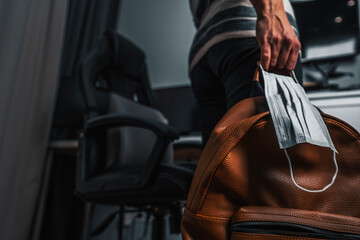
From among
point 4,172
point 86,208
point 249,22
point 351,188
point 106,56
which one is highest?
point 106,56

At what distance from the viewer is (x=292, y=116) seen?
44cm

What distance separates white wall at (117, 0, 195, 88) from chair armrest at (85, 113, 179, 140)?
1.26 metres

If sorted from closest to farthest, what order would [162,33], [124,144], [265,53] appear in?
[265,53]
[124,144]
[162,33]

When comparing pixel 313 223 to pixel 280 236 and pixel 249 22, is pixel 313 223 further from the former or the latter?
pixel 249 22

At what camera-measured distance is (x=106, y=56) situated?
4.09 feet

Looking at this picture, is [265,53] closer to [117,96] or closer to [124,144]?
[124,144]

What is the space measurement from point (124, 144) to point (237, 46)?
69 cm

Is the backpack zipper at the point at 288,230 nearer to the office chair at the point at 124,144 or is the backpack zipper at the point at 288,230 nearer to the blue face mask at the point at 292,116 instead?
the blue face mask at the point at 292,116

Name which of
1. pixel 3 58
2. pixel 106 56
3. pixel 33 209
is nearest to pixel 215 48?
pixel 106 56

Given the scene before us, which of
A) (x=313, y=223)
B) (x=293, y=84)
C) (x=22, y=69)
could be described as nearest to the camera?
(x=313, y=223)

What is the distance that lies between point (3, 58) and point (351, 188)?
1.29 m

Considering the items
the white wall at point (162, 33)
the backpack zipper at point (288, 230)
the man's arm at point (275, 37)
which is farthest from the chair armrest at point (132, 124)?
the white wall at point (162, 33)

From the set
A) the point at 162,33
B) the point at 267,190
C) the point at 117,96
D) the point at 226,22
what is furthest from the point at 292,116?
the point at 162,33

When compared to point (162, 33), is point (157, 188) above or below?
below
